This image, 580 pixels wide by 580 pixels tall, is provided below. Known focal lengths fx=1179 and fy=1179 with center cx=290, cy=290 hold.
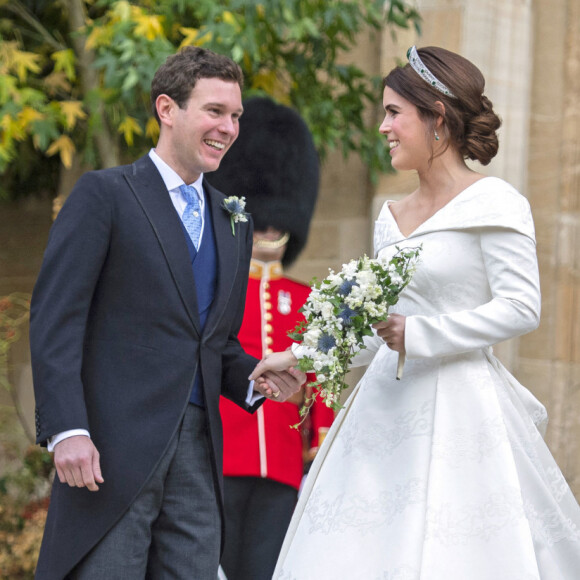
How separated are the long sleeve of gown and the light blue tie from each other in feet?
2.06

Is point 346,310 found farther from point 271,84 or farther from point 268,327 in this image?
point 271,84

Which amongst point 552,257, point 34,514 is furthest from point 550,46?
point 34,514

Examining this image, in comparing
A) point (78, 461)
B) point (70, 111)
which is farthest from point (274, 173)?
point (78, 461)

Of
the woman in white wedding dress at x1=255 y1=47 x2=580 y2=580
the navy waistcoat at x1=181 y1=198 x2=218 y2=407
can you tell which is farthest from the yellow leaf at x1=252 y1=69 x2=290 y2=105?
the navy waistcoat at x1=181 y1=198 x2=218 y2=407

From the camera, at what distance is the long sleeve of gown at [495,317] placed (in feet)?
10.3

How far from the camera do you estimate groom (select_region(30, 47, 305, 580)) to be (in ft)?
9.59

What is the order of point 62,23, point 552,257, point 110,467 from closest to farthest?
point 110,467
point 552,257
point 62,23

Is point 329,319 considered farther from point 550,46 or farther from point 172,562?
point 550,46

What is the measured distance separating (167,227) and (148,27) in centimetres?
236

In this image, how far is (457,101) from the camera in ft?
10.9

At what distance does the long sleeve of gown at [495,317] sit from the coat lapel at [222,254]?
19.7 inches

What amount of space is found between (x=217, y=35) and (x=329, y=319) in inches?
91.8

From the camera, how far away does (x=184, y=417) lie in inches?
122

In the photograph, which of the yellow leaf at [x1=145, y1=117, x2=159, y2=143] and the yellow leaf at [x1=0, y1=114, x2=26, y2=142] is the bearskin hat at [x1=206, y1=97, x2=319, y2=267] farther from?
the yellow leaf at [x1=0, y1=114, x2=26, y2=142]
